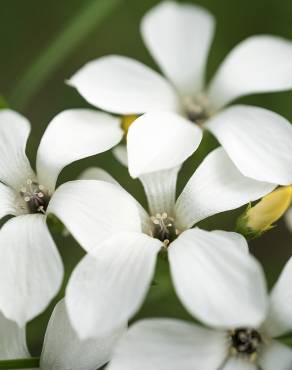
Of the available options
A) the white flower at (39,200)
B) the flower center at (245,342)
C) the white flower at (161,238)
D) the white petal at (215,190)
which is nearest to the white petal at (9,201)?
the white flower at (39,200)

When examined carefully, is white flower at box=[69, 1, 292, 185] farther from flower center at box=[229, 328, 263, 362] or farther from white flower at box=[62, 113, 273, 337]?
flower center at box=[229, 328, 263, 362]

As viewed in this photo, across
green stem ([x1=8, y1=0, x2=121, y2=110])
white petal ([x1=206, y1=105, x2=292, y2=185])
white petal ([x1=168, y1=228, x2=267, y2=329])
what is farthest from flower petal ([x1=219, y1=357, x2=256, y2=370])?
green stem ([x1=8, y1=0, x2=121, y2=110])

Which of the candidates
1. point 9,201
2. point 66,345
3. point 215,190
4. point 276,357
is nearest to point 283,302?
point 276,357

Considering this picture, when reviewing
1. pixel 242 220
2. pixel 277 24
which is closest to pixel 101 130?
pixel 242 220

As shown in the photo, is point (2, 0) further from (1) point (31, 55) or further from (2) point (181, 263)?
(2) point (181, 263)

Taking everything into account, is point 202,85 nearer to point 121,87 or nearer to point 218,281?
point 121,87

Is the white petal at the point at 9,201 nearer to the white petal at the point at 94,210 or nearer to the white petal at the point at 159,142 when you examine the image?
the white petal at the point at 94,210
